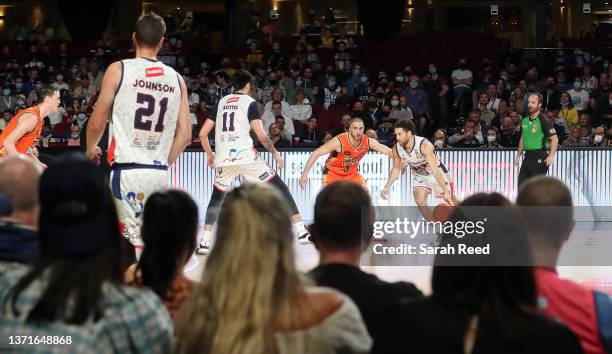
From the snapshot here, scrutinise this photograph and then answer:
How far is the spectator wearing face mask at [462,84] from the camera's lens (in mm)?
20203

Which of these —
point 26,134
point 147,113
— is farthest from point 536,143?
point 147,113

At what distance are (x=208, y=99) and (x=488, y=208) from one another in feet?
55.6

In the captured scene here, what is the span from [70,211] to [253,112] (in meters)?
8.00

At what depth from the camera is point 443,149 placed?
16.5 meters

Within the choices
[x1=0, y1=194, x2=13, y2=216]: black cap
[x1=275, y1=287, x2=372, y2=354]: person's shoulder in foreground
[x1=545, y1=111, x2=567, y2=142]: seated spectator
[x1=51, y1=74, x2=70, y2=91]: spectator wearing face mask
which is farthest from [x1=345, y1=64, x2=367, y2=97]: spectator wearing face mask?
[x1=275, y1=287, x2=372, y2=354]: person's shoulder in foreground

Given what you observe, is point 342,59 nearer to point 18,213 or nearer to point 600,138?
point 600,138

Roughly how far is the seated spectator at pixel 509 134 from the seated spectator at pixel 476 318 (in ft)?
48.6

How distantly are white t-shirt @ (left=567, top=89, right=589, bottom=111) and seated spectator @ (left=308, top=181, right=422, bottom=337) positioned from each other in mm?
16975

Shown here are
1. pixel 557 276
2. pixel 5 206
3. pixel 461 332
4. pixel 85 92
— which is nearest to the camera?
pixel 461 332

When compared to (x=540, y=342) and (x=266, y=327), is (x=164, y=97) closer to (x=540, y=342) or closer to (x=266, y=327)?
(x=266, y=327)

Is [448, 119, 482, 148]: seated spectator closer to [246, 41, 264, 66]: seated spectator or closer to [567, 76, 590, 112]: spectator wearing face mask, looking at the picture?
[567, 76, 590, 112]: spectator wearing face mask

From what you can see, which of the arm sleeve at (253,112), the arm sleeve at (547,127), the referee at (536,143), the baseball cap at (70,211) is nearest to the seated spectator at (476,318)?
the baseball cap at (70,211)

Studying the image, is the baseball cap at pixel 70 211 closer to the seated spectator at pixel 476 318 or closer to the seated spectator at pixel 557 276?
the seated spectator at pixel 476 318

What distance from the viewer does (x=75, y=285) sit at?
292 centimetres
